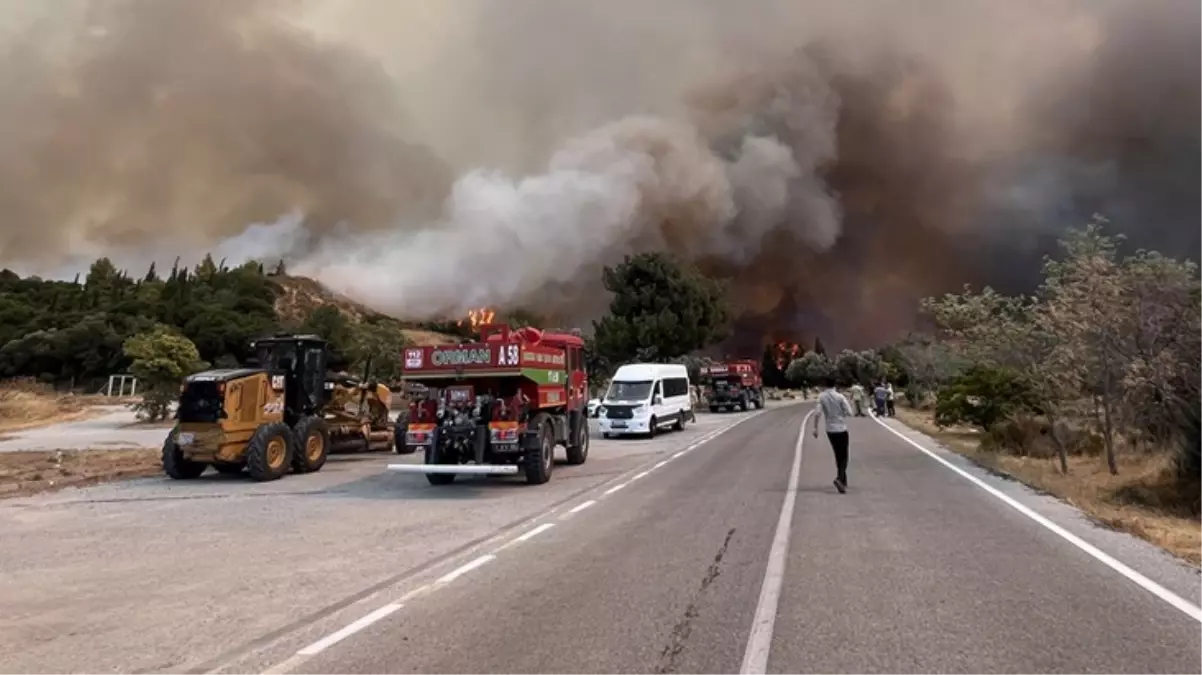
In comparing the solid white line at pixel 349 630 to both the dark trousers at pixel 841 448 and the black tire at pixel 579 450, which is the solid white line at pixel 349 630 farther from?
the black tire at pixel 579 450

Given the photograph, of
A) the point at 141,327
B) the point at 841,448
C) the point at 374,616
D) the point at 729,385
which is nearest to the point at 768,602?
the point at 374,616

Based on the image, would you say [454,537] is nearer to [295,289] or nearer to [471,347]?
[471,347]

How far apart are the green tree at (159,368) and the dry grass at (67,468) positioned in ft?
52.2

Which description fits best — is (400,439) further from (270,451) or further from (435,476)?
(435,476)

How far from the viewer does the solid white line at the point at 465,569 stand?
6.92 meters

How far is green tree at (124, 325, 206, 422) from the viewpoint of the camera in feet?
123

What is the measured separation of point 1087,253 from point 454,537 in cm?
1384

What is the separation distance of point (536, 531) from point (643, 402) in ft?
62.1

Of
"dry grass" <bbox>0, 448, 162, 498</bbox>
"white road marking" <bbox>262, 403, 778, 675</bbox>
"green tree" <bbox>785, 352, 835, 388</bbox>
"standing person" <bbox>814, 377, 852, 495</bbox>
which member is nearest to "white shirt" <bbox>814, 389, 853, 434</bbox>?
"standing person" <bbox>814, 377, 852, 495</bbox>

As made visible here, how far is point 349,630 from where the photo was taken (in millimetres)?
5383

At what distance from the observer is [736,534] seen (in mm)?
8766

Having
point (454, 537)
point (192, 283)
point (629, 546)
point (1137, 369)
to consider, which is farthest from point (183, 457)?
point (192, 283)

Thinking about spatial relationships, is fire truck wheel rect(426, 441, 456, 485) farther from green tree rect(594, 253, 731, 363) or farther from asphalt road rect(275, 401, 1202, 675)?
green tree rect(594, 253, 731, 363)

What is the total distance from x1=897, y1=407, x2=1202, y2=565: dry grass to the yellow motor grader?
44.4ft
